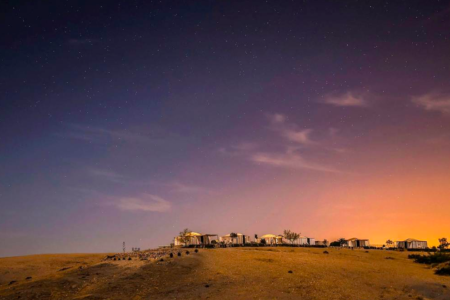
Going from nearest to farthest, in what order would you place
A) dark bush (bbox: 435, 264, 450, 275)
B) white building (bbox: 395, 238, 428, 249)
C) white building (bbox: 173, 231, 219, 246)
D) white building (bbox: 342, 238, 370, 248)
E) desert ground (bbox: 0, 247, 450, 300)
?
desert ground (bbox: 0, 247, 450, 300) < dark bush (bbox: 435, 264, 450, 275) < white building (bbox: 173, 231, 219, 246) < white building (bbox: 395, 238, 428, 249) < white building (bbox: 342, 238, 370, 248)

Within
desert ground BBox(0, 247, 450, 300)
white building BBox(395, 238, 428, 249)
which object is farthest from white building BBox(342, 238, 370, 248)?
desert ground BBox(0, 247, 450, 300)

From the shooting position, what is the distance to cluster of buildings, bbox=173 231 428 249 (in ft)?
268

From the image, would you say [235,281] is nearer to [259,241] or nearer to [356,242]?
[259,241]

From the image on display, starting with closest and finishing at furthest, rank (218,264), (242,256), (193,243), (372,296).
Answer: (372,296) < (218,264) < (242,256) < (193,243)

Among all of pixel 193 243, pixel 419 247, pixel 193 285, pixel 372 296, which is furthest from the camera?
pixel 419 247

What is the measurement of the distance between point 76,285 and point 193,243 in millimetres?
48122

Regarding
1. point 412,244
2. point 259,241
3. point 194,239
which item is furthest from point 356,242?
point 194,239

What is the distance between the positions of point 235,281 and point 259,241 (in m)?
63.0

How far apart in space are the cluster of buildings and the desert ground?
1324 inches

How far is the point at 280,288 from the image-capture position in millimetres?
33844

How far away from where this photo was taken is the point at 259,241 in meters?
97.4

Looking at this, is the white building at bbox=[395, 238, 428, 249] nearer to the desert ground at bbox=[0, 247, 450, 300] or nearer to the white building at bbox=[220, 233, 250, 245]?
the white building at bbox=[220, 233, 250, 245]

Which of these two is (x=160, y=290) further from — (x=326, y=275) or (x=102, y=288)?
(x=326, y=275)

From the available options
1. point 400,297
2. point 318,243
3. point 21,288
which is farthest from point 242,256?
point 318,243
